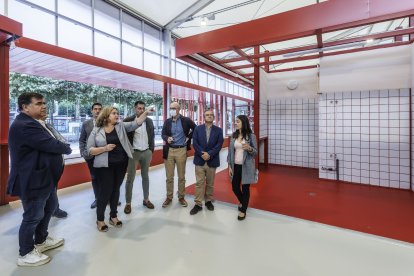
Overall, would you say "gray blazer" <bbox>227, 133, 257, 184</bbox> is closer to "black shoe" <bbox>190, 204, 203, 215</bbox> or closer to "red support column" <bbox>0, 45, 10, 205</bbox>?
"black shoe" <bbox>190, 204, 203, 215</bbox>

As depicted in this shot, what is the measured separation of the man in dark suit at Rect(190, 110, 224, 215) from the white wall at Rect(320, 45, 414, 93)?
273cm

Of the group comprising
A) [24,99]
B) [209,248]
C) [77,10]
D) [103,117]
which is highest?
[77,10]

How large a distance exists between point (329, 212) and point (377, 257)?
91 cm

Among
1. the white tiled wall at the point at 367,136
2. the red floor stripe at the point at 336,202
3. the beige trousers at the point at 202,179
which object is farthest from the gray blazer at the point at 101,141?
the white tiled wall at the point at 367,136

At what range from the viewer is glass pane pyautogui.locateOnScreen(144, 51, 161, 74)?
6.60 metres

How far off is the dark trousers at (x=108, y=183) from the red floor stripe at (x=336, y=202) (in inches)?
60.5

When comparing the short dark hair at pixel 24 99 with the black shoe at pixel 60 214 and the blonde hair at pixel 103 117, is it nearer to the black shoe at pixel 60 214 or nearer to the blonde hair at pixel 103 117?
the blonde hair at pixel 103 117

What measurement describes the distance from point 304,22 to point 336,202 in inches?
100

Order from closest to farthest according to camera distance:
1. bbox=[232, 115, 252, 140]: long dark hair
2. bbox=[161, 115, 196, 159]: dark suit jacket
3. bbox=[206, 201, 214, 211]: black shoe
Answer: bbox=[232, 115, 252, 140]: long dark hair, bbox=[206, 201, 214, 211]: black shoe, bbox=[161, 115, 196, 159]: dark suit jacket

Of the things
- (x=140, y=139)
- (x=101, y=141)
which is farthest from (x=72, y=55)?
(x=101, y=141)

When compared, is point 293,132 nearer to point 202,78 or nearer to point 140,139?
point 140,139

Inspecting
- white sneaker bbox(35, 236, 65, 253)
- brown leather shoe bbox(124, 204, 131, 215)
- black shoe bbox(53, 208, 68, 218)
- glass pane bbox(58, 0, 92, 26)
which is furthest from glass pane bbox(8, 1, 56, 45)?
white sneaker bbox(35, 236, 65, 253)

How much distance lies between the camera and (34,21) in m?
4.26

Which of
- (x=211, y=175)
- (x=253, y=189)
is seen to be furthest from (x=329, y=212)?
(x=211, y=175)
